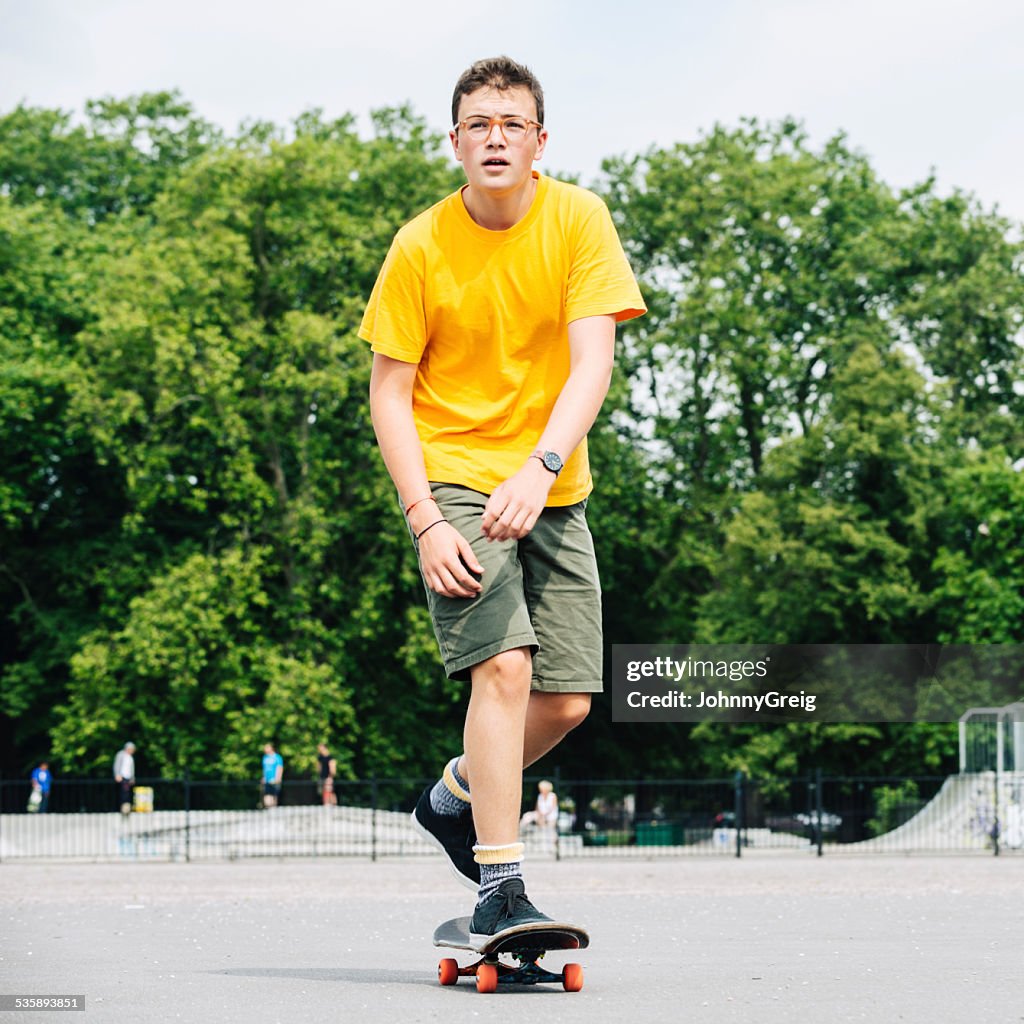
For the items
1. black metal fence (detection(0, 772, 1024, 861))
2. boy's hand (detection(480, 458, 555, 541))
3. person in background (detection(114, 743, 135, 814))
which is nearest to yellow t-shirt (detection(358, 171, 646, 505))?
boy's hand (detection(480, 458, 555, 541))

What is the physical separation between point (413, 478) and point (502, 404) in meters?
0.36

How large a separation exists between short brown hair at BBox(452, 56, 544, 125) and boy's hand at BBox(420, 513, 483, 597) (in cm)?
125

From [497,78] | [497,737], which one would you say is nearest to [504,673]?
[497,737]

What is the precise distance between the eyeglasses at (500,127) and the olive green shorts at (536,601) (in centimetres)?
101

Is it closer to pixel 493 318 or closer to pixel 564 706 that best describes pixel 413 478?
pixel 493 318

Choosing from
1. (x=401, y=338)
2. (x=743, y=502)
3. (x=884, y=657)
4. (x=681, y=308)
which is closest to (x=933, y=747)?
(x=884, y=657)

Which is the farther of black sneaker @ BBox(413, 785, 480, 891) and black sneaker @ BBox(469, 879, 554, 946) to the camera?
black sneaker @ BBox(413, 785, 480, 891)

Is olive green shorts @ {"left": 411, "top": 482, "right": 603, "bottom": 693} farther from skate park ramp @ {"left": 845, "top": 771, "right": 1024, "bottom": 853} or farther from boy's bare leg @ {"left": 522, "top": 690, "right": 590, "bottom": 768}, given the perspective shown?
skate park ramp @ {"left": 845, "top": 771, "right": 1024, "bottom": 853}

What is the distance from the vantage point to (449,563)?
15.7 ft

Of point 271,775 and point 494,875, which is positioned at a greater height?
point 494,875

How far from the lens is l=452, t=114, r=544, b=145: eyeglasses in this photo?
5094 millimetres

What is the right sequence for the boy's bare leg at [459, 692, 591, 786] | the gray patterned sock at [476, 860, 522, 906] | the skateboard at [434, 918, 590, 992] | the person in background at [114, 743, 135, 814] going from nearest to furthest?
the skateboard at [434, 918, 590, 992] < the gray patterned sock at [476, 860, 522, 906] < the boy's bare leg at [459, 692, 591, 786] < the person in background at [114, 743, 135, 814]

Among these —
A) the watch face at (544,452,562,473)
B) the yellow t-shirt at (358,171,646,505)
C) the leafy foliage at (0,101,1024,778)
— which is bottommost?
the watch face at (544,452,562,473)

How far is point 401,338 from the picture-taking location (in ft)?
17.0
